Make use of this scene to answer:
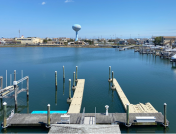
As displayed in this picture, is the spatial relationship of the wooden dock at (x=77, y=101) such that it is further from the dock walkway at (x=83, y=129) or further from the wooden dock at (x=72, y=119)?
the dock walkway at (x=83, y=129)

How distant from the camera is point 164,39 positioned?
359ft

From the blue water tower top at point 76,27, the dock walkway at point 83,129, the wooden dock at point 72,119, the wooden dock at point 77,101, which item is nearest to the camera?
the dock walkway at point 83,129

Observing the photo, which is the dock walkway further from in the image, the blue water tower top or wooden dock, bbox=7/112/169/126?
the blue water tower top

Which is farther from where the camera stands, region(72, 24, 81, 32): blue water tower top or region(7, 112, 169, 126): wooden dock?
region(72, 24, 81, 32): blue water tower top

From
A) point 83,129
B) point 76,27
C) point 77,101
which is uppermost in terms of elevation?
point 76,27

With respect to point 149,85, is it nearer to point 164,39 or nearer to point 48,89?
point 48,89

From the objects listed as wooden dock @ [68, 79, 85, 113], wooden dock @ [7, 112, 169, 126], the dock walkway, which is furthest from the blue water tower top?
the dock walkway

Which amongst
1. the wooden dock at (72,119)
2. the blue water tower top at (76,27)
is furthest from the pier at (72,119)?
the blue water tower top at (76,27)

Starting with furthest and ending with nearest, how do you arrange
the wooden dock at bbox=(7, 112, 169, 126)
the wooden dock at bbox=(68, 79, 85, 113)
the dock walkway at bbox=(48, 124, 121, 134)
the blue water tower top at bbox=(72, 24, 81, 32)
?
the blue water tower top at bbox=(72, 24, 81, 32) → the wooden dock at bbox=(68, 79, 85, 113) → the wooden dock at bbox=(7, 112, 169, 126) → the dock walkway at bbox=(48, 124, 121, 134)

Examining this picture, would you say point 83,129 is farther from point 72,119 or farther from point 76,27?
point 76,27

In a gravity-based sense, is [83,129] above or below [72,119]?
above

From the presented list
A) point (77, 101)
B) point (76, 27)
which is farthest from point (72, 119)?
point (76, 27)

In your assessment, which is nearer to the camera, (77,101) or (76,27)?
(77,101)

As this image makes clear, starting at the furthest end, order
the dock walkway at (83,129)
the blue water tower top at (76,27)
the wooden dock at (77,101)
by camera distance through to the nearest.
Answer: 1. the blue water tower top at (76,27)
2. the wooden dock at (77,101)
3. the dock walkway at (83,129)
